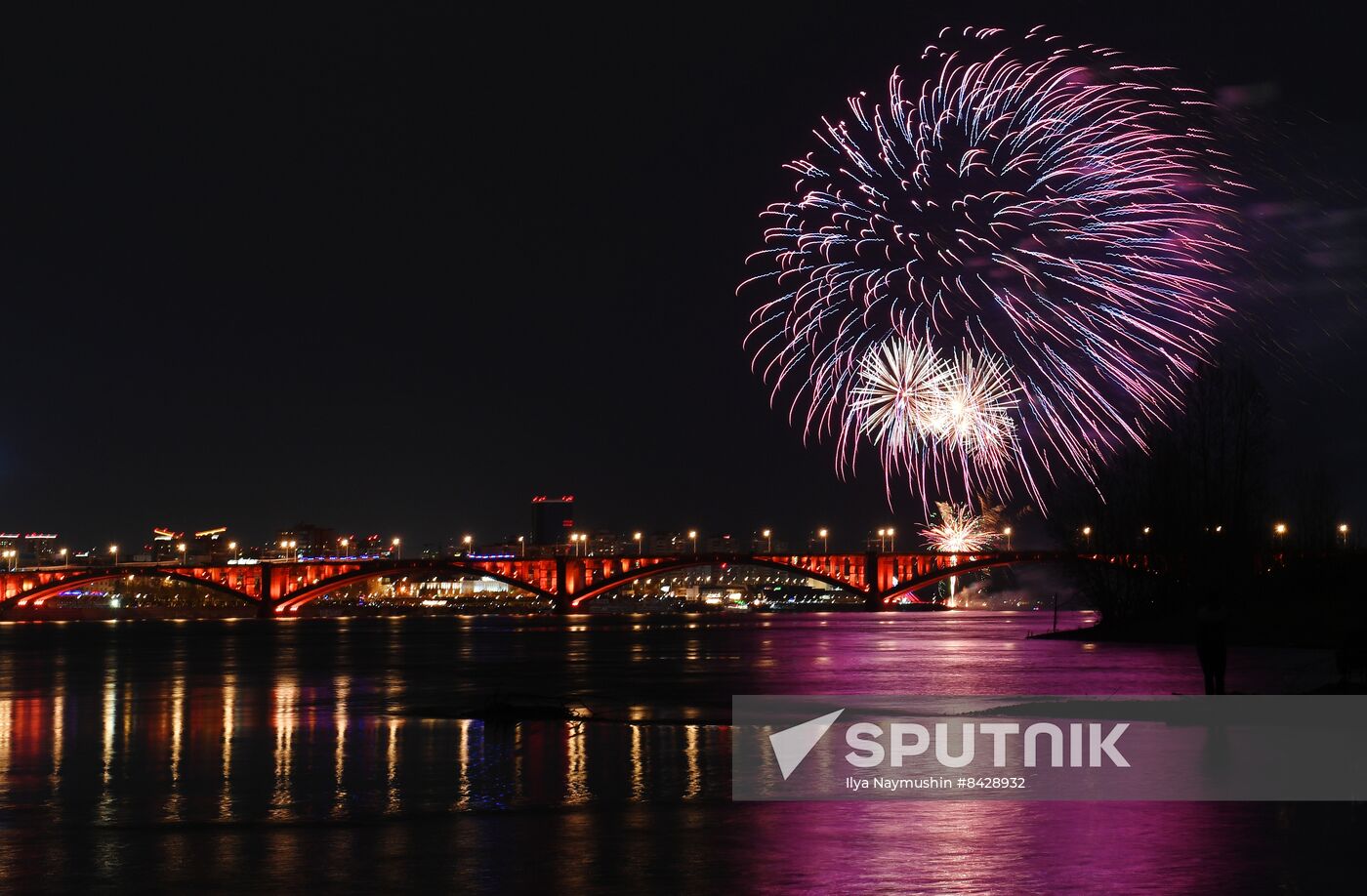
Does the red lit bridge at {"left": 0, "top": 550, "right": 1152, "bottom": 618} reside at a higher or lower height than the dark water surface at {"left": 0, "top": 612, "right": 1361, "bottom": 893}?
higher

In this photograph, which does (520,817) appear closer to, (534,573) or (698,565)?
(698,565)

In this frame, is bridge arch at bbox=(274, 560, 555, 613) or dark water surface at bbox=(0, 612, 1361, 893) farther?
bridge arch at bbox=(274, 560, 555, 613)

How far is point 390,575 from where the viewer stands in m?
168

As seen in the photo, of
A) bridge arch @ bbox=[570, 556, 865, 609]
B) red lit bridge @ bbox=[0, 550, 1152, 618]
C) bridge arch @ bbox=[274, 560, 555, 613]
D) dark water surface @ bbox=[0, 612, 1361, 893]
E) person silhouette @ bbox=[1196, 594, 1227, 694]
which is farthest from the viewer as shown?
bridge arch @ bbox=[274, 560, 555, 613]

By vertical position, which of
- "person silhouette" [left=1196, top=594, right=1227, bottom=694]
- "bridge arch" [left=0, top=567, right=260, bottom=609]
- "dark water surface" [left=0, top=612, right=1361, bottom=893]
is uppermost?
"bridge arch" [left=0, top=567, right=260, bottom=609]

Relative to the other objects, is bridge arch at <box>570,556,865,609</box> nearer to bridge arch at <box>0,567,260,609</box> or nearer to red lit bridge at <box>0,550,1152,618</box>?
red lit bridge at <box>0,550,1152,618</box>

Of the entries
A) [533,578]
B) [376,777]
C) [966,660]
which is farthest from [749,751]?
[533,578]

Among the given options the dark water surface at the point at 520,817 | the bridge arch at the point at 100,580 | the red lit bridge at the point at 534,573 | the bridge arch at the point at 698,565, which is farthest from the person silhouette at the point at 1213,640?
the bridge arch at the point at 100,580

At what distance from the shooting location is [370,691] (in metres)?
37.6

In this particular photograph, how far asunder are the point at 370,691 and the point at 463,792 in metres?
21.4

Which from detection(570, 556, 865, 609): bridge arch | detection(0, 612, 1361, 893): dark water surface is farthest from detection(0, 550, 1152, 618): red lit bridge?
detection(0, 612, 1361, 893): dark water surface

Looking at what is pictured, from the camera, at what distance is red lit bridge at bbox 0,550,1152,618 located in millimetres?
160500

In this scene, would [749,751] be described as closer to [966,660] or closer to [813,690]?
[813,690]

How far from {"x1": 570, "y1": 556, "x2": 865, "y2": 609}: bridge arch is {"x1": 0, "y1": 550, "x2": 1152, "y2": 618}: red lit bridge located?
10cm
